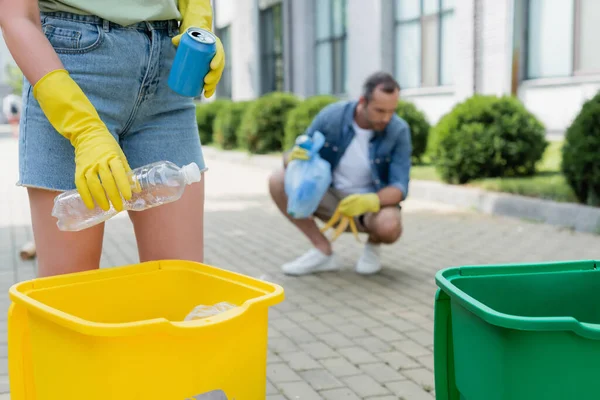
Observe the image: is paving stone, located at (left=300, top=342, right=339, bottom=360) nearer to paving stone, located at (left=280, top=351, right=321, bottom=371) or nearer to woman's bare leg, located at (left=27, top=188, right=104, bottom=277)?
paving stone, located at (left=280, top=351, right=321, bottom=371)

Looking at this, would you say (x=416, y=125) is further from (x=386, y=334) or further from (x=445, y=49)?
(x=386, y=334)

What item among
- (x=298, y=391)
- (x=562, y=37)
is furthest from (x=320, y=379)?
(x=562, y=37)

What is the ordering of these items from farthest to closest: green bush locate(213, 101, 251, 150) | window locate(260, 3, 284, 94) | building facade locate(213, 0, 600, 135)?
window locate(260, 3, 284, 94) → green bush locate(213, 101, 251, 150) → building facade locate(213, 0, 600, 135)

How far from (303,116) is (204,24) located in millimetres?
10618

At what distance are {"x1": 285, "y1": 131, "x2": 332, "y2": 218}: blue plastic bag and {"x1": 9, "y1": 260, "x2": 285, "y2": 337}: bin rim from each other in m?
2.67

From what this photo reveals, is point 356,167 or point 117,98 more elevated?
point 117,98

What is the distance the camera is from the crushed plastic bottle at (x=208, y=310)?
183cm

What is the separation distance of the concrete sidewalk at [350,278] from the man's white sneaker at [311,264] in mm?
76

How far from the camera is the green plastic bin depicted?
1508 millimetres

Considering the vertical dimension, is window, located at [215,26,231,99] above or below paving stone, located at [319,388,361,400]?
above

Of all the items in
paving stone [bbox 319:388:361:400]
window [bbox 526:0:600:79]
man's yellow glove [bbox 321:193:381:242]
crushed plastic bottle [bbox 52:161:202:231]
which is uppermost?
window [bbox 526:0:600:79]

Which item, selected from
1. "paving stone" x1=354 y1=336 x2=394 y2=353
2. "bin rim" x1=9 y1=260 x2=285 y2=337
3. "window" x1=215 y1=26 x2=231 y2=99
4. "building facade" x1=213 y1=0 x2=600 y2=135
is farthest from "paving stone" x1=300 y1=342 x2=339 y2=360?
"window" x1=215 y1=26 x2=231 y2=99

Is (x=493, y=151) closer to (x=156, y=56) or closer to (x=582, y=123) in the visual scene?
(x=582, y=123)

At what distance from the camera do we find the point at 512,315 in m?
1.78
